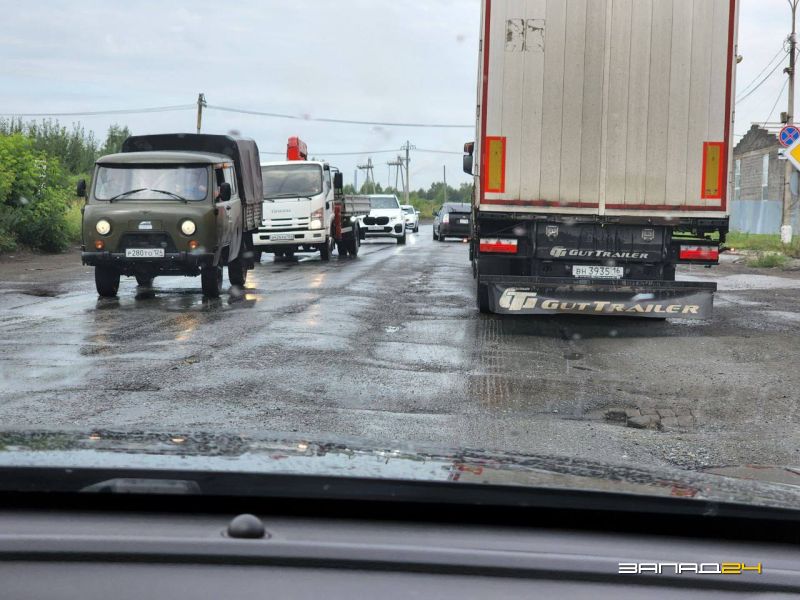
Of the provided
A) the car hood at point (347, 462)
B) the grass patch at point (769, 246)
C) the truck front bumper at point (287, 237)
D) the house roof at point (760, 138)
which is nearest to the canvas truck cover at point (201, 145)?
the truck front bumper at point (287, 237)

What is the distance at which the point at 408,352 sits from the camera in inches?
383

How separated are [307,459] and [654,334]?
997 cm

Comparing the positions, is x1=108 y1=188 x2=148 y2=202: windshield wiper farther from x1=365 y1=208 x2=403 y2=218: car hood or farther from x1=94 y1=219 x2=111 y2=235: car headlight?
x1=365 y1=208 x2=403 y2=218: car hood

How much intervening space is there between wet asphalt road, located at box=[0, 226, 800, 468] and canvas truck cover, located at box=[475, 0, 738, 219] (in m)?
1.59

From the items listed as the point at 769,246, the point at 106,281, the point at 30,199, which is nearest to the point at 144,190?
the point at 106,281

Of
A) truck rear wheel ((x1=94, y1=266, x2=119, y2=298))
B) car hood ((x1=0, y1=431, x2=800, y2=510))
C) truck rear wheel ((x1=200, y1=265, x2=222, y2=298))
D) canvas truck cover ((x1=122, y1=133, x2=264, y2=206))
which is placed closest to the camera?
car hood ((x1=0, y1=431, x2=800, y2=510))

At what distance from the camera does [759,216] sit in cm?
5412

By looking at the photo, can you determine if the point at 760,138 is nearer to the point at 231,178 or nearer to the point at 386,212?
the point at 386,212

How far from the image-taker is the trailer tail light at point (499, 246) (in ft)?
38.4

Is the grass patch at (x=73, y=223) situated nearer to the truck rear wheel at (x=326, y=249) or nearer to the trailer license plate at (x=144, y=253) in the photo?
the truck rear wheel at (x=326, y=249)

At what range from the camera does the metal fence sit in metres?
52.8

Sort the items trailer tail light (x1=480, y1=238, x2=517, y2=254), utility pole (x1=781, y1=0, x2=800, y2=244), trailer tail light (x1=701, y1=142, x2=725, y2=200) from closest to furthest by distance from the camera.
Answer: trailer tail light (x1=701, y1=142, x2=725, y2=200) → trailer tail light (x1=480, y1=238, x2=517, y2=254) → utility pole (x1=781, y1=0, x2=800, y2=244)

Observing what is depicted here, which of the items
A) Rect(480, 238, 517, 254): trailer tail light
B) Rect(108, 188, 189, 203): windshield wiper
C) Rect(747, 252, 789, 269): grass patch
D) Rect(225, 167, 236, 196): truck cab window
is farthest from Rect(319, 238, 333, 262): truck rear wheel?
Rect(480, 238, 517, 254): trailer tail light

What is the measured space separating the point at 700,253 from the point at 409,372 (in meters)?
4.58
